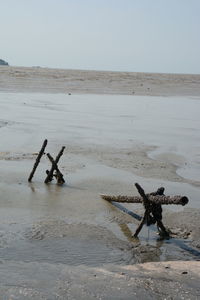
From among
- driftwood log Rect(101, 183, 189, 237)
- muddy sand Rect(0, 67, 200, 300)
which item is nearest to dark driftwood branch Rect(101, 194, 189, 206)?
driftwood log Rect(101, 183, 189, 237)

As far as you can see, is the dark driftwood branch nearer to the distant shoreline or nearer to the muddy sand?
the muddy sand

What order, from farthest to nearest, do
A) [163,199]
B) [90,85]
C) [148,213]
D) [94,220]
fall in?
[90,85], [94,220], [148,213], [163,199]

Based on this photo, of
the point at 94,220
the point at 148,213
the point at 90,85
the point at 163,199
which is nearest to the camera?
the point at 163,199

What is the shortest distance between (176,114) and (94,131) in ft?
25.1

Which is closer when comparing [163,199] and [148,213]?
[163,199]

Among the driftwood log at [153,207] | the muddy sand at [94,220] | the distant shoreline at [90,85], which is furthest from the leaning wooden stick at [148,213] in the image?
the distant shoreline at [90,85]

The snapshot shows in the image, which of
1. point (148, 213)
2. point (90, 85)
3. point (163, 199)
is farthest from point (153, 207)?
point (90, 85)

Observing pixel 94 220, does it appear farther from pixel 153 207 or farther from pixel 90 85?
pixel 90 85

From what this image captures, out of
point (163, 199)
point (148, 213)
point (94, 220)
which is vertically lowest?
point (94, 220)

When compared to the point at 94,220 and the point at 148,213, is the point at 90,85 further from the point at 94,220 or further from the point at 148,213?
the point at 148,213

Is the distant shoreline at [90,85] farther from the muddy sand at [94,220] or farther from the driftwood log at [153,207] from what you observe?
the driftwood log at [153,207]

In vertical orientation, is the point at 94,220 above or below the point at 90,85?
below

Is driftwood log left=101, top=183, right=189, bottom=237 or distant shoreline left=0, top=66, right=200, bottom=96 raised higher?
distant shoreline left=0, top=66, right=200, bottom=96

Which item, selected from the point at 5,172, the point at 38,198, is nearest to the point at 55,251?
the point at 38,198
